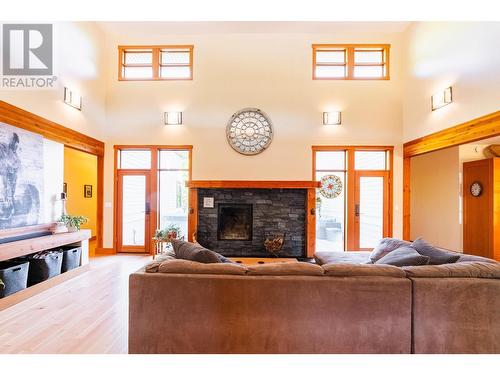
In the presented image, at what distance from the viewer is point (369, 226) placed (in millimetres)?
6270

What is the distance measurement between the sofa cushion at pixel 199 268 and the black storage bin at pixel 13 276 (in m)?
2.46

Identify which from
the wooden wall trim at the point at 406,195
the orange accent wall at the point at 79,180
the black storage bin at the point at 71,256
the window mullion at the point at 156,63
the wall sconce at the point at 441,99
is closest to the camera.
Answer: the black storage bin at the point at 71,256

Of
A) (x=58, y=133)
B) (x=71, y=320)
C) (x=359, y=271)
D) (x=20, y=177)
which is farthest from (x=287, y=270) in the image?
(x=58, y=133)

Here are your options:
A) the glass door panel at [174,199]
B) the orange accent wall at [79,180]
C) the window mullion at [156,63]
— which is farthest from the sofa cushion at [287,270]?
the orange accent wall at [79,180]

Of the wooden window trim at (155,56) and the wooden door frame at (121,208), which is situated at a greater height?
the wooden window trim at (155,56)

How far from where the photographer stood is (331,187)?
20.4 feet

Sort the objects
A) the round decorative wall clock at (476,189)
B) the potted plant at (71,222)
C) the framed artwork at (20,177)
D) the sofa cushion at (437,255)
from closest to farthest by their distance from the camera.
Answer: the sofa cushion at (437,255), the framed artwork at (20,177), the potted plant at (71,222), the round decorative wall clock at (476,189)

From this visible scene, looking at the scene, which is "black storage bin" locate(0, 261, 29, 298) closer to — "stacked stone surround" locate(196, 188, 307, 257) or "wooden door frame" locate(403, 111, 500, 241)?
"stacked stone surround" locate(196, 188, 307, 257)

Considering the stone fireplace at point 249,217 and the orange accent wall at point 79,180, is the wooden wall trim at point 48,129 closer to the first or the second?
the orange accent wall at point 79,180

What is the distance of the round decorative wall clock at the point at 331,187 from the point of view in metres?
6.23

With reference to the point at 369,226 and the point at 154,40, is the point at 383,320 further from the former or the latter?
the point at 154,40

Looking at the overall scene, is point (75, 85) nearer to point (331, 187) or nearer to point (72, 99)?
point (72, 99)
